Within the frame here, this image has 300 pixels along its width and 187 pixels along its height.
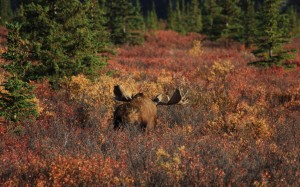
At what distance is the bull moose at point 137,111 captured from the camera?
6324mm

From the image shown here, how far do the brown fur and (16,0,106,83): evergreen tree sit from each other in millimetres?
5098

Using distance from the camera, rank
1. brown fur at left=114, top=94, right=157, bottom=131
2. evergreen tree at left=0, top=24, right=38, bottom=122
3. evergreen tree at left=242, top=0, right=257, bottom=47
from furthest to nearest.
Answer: evergreen tree at left=242, top=0, right=257, bottom=47
evergreen tree at left=0, top=24, right=38, bottom=122
brown fur at left=114, top=94, right=157, bottom=131

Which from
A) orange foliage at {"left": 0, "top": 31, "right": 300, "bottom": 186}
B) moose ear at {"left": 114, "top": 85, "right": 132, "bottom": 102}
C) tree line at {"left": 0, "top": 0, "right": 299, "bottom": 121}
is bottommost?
orange foliage at {"left": 0, "top": 31, "right": 300, "bottom": 186}

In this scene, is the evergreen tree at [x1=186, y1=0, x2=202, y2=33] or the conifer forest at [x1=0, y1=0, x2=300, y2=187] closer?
the conifer forest at [x1=0, y1=0, x2=300, y2=187]

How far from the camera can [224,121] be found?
8.30 m

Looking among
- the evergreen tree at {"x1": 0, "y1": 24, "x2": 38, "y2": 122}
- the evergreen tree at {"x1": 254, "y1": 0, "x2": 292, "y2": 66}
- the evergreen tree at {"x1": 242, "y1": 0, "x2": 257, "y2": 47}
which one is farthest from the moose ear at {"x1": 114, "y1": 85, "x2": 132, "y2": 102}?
the evergreen tree at {"x1": 242, "y1": 0, "x2": 257, "y2": 47}

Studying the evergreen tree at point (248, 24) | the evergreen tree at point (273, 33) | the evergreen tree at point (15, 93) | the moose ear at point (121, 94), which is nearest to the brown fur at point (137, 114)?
the moose ear at point (121, 94)

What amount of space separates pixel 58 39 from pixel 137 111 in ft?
19.7

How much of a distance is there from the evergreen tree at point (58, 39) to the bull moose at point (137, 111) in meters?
4.95

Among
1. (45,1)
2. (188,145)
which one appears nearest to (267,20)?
(45,1)

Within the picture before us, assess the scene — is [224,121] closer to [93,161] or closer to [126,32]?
[93,161]

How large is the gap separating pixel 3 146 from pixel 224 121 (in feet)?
16.1

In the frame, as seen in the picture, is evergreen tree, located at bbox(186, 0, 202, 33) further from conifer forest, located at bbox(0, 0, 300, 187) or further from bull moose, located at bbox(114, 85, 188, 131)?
bull moose, located at bbox(114, 85, 188, 131)

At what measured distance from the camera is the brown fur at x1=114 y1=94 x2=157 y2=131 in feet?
20.7
